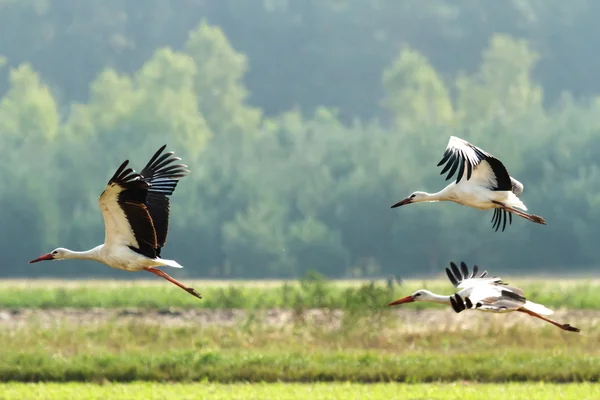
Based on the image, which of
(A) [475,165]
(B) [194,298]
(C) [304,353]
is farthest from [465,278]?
(B) [194,298]

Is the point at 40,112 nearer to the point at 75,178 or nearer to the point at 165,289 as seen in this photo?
the point at 75,178

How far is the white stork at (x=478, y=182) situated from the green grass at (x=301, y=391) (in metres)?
4.19

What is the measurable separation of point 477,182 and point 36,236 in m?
43.4

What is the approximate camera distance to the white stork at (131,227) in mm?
9797

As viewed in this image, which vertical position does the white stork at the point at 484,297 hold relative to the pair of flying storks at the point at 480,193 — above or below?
below

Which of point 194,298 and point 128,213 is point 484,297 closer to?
point 128,213

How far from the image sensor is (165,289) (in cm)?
3322

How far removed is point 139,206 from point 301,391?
551 cm

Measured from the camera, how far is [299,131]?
197ft

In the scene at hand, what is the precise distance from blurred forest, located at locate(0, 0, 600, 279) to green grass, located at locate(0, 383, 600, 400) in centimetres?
3271

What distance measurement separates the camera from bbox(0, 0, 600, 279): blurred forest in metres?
50.5

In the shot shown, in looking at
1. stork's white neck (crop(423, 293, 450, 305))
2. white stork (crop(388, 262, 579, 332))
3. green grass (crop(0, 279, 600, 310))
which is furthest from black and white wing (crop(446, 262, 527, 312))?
green grass (crop(0, 279, 600, 310))

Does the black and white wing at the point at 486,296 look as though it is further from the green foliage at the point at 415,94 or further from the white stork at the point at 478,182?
the green foliage at the point at 415,94

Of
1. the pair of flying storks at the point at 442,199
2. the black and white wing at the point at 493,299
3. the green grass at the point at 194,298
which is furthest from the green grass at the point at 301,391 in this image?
the green grass at the point at 194,298
